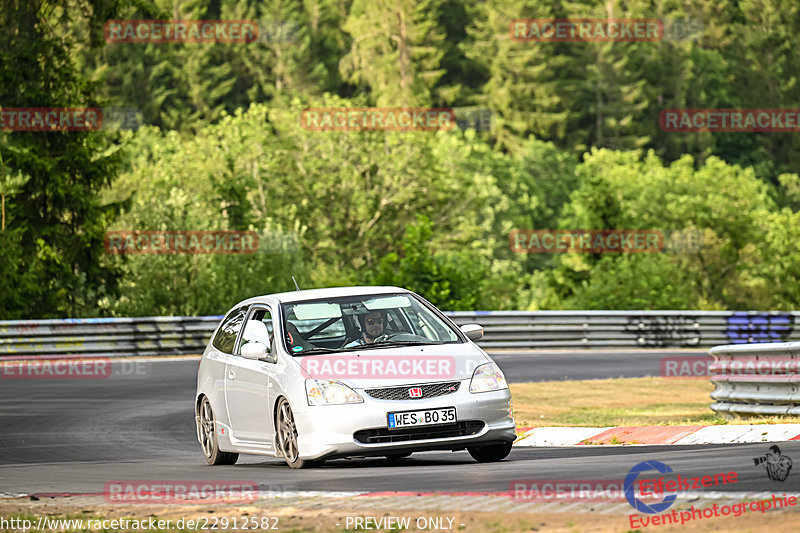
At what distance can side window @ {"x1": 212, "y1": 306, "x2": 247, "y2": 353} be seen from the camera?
12766 millimetres

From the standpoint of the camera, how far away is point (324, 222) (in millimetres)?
61094

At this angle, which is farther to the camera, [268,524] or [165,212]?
[165,212]

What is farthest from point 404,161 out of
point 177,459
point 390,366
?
point 390,366

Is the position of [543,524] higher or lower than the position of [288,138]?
higher

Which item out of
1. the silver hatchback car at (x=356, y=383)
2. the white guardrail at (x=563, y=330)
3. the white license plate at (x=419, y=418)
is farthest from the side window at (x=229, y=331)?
the white guardrail at (x=563, y=330)

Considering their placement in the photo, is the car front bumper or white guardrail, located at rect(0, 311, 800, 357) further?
white guardrail, located at rect(0, 311, 800, 357)

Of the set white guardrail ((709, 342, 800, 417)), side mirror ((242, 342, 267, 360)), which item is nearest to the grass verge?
white guardrail ((709, 342, 800, 417))

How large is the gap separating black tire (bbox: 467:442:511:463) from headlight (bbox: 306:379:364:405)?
122 cm

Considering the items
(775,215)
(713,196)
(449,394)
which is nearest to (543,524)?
(449,394)

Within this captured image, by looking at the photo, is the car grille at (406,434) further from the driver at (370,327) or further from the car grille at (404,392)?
the driver at (370,327)

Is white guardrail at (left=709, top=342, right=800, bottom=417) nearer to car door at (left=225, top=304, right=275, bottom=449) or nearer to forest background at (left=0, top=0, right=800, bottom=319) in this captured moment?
car door at (left=225, top=304, right=275, bottom=449)

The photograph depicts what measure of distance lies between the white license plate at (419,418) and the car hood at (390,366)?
24 cm

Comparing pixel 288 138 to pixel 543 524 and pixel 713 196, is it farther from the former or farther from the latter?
pixel 543 524

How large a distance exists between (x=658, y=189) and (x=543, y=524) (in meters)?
63.1
